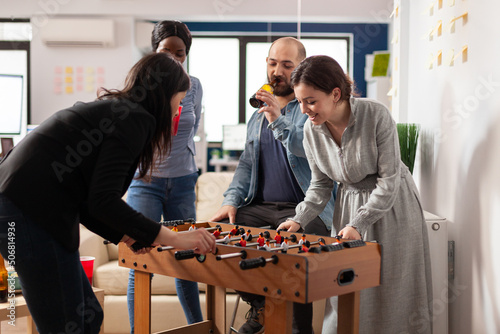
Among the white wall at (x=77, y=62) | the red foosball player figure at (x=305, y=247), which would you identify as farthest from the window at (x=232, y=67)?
the red foosball player figure at (x=305, y=247)

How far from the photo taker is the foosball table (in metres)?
1.61

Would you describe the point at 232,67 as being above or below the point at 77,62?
above

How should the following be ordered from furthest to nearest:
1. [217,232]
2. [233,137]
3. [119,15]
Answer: [233,137] < [119,15] < [217,232]

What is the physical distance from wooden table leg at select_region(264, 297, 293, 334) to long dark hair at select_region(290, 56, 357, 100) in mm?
864

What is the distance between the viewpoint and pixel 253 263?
161 centimetres

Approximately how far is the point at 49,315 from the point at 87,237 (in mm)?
1831

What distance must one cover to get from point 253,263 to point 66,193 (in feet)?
1.86

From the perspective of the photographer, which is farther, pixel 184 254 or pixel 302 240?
pixel 302 240

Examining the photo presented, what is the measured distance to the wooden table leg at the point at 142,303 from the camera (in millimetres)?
2129

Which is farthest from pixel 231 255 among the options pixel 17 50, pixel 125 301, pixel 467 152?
pixel 17 50

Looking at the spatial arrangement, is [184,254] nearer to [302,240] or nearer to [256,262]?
[256,262]

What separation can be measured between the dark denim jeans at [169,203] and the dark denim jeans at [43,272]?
912mm

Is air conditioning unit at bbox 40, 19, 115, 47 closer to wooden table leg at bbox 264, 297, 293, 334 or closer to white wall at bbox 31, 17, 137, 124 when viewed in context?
white wall at bbox 31, 17, 137, 124

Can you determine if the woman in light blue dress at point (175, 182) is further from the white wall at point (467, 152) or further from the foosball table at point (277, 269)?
the white wall at point (467, 152)
